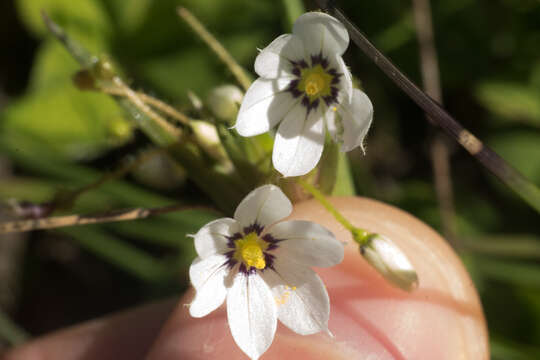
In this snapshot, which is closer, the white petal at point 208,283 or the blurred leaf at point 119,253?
the white petal at point 208,283

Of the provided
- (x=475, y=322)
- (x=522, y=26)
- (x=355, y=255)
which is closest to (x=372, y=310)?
(x=355, y=255)

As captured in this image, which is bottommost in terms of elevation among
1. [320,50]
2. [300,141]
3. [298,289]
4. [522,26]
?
[298,289]

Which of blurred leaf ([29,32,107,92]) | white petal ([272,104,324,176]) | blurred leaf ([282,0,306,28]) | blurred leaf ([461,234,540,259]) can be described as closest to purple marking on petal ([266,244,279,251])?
white petal ([272,104,324,176])

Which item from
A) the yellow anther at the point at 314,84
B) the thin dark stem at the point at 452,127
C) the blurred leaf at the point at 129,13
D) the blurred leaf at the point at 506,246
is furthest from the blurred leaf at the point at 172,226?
the thin dark stem at the point at 452,127

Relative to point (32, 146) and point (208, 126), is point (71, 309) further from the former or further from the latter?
point (208, 126)

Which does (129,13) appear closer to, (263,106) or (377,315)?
(263,106)

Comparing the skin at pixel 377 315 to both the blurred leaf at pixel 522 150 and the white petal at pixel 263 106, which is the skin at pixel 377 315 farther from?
the blurred leaf at pixel 522 150

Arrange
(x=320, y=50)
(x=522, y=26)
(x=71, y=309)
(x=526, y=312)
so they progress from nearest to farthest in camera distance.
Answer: (x=320, y=50) → (x=526, y=312) → (x=522, y=26) → (x=71, y=309)
